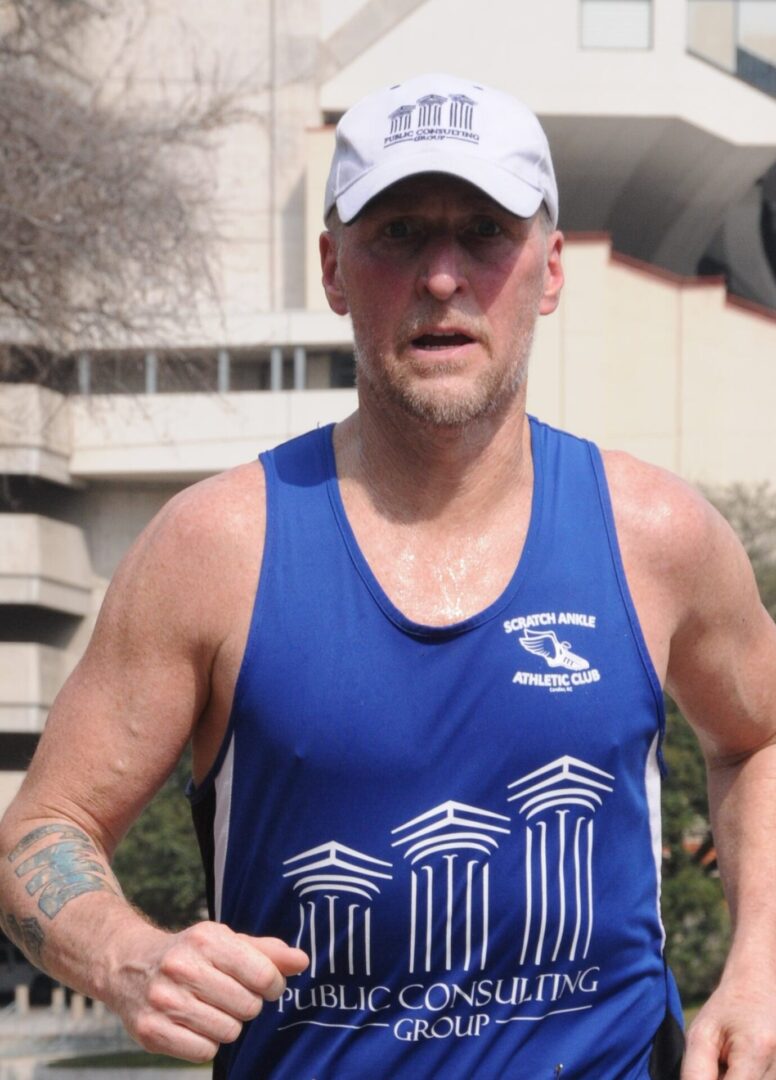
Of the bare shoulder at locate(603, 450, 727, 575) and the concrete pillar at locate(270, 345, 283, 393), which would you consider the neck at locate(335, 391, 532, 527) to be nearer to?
the bare shoulder at locate(603, 450, 727, 575)

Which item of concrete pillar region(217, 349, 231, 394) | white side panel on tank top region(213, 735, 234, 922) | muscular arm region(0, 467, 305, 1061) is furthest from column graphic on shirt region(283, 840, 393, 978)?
concrete pillar region(217, 349, 231, 394)

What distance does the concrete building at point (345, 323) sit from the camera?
42.1 m

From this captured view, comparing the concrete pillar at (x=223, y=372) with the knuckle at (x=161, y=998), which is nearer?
the knuckle at (x=161, y=998)

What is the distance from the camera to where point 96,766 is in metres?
3.09

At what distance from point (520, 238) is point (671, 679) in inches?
32.2

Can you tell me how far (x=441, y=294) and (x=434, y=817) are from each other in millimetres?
783

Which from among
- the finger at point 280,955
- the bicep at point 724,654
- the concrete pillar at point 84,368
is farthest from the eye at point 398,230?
the concrete pillar at point 84,368

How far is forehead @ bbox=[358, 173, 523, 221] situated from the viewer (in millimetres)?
3037

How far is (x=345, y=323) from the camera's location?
42.8 meters

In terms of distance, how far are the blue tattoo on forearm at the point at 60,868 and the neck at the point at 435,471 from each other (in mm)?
718

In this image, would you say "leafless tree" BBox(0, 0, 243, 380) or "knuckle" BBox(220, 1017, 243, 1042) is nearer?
"knuckle" BBox(220, 1017, 243, 1042)

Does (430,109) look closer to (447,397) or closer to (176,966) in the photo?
(447,397)

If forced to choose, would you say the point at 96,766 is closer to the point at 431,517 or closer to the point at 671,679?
the point at 431,517

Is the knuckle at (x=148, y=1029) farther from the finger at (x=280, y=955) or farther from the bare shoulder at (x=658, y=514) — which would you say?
the bare shoulder at (x=658, y=514)
